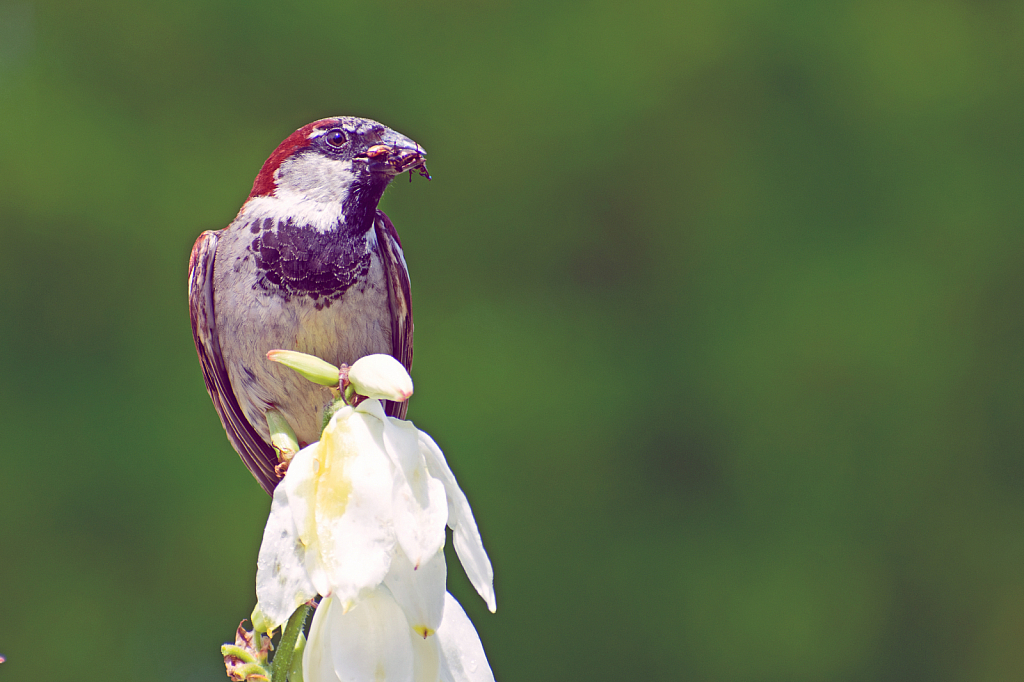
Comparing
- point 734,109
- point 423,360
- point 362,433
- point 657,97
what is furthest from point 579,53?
point 362,433

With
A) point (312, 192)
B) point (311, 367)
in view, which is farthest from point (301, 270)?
point (311, 367)

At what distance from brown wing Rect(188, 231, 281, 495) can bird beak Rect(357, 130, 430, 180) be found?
1.25 ft

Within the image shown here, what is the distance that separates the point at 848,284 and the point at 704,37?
1266mm

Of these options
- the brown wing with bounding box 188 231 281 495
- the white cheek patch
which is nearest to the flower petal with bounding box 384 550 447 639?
the white cheek patch

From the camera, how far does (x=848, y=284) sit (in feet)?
13.6

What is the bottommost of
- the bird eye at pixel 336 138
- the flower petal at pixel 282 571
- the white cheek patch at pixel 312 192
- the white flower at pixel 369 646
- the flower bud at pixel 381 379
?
the white flower at pixel 369 646

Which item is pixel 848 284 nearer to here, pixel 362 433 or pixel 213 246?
pixel 213 246

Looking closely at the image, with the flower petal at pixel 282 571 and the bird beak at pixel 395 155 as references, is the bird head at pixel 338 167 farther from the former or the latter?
the flower petal at pixel 282 571

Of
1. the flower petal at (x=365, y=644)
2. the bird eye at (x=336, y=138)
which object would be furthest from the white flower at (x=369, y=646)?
the bird eye at (x=336, y=138)

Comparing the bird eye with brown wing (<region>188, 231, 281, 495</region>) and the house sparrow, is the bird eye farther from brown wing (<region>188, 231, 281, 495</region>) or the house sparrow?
brown wing (<region>188, 231, 281, 495</region>)

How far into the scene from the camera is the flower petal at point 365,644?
661 millimetres

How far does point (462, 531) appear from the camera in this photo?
713 millimetres

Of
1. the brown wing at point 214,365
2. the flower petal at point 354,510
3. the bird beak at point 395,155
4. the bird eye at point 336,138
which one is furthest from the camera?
the brown wing at point 214,365

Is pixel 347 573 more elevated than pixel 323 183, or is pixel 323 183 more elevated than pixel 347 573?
pixel 323 183
